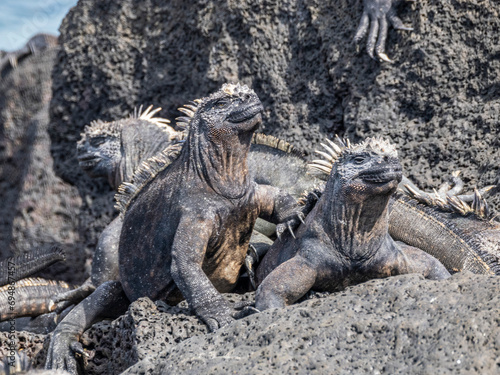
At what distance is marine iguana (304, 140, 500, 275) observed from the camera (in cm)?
472

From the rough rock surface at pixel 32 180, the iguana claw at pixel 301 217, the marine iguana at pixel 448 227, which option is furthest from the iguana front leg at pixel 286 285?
the rough rock surface at pixel 32 180

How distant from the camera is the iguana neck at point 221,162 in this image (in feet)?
14.6

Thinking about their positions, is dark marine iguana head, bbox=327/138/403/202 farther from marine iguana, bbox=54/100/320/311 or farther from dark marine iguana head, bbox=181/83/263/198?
marine iguana, bbox=54/100/320/311

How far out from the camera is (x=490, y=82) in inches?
235

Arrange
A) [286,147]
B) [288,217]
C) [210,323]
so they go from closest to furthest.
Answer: [210,323] < [288,217] < [286,147]

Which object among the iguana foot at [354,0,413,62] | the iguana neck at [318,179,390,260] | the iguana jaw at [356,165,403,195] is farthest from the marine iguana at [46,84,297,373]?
the iguana foot at [354,0,413,62]

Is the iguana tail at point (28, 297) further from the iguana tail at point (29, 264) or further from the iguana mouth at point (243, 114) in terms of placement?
the iguana mouth at point (243, 114)

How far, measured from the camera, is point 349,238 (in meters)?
4.03

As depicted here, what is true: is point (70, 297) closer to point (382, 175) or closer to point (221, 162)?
point (221, 162)

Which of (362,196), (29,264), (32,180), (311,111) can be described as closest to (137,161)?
(29,264)

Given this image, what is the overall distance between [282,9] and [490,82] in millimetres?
1854

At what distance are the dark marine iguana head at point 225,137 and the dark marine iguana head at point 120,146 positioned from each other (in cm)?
152

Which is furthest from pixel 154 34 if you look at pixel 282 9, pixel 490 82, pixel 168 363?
pixel 168 363

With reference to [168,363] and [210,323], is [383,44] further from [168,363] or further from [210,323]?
[168,363]
